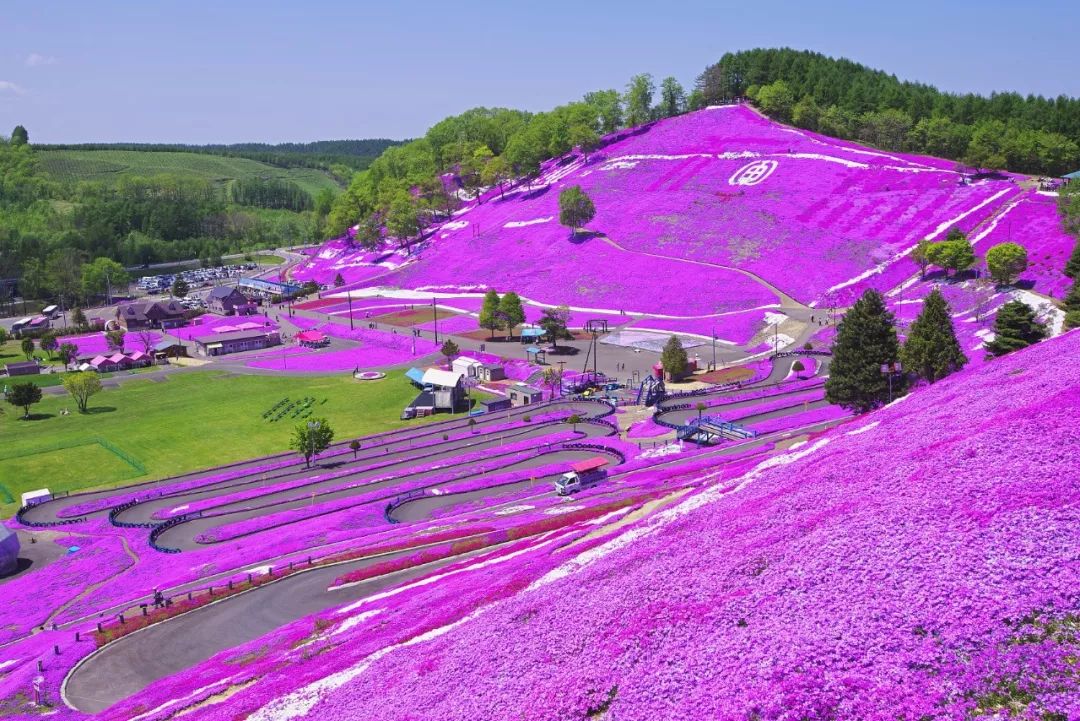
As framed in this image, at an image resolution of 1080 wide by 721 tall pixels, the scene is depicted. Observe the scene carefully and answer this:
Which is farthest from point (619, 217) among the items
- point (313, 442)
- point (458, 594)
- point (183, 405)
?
point (458, 594)

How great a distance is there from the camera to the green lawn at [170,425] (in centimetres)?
7338

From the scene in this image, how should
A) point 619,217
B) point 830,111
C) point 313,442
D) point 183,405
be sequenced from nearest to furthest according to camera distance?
point 313,442 < point 183,405 < point 619,217 < point 830,111

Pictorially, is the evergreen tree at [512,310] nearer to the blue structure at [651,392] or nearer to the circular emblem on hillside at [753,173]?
the blue structure at [651,392]

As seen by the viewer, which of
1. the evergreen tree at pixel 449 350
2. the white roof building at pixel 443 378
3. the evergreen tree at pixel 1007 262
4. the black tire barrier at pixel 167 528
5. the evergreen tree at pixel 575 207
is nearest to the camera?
the black tire barrier at pixel 167 528

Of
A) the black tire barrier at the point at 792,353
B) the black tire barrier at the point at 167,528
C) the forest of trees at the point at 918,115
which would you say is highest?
the forest of trees at the point at 918,115

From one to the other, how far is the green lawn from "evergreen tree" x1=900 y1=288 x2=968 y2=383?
48.4 meters

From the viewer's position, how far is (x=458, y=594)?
32469mm

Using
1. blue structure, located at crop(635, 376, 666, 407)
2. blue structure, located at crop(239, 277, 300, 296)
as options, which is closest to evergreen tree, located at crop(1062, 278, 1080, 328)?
blue structure, located at crop(635, 376, 666, 407)

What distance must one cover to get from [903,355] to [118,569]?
175 feet

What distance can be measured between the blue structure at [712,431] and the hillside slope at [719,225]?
52950 mm

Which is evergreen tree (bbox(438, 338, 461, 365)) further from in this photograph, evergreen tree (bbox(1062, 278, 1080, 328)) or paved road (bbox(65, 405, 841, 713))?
evergreen tree (bbox(1062, 278, 1080, 328))

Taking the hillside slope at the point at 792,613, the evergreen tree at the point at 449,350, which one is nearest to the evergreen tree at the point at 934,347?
the hillside slope at the point at 792,613

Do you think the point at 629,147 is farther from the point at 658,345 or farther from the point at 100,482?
the point at 100,482

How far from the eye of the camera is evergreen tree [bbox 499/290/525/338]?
380ft
